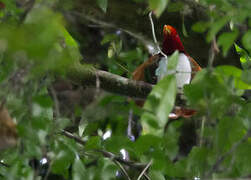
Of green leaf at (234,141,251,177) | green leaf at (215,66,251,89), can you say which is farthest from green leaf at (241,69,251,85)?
green leaf at (234,141,251,177)

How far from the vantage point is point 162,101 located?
0.88 meters

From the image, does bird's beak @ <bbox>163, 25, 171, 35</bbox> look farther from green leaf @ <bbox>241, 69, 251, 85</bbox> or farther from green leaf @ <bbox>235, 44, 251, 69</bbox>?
green leaf @ <bbox>241, 69, 251, 85</bbox>

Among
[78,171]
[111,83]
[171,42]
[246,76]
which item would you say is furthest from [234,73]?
[171,42]

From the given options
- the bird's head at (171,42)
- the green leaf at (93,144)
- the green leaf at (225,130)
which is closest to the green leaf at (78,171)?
the green leaf at (93,144)

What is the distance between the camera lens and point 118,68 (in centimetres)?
185

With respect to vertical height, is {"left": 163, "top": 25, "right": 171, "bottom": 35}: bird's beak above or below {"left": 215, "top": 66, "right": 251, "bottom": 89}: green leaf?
above

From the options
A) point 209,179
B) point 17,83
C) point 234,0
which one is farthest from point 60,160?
point 234,0

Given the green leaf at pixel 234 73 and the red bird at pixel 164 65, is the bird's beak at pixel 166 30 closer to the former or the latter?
the red bird at pixel 164 65

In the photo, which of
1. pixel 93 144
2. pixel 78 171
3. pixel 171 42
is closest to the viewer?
pixel 78 171

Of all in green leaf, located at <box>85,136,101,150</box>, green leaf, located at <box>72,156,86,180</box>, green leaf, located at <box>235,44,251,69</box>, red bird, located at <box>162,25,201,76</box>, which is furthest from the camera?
red bird, located at <box>162,25,201,76</box>

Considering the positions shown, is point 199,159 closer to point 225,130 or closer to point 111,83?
point 225,130

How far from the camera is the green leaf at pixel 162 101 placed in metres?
0.87

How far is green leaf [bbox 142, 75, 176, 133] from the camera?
0.87m

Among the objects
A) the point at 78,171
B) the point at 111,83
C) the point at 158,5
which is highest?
the point at 158,5
